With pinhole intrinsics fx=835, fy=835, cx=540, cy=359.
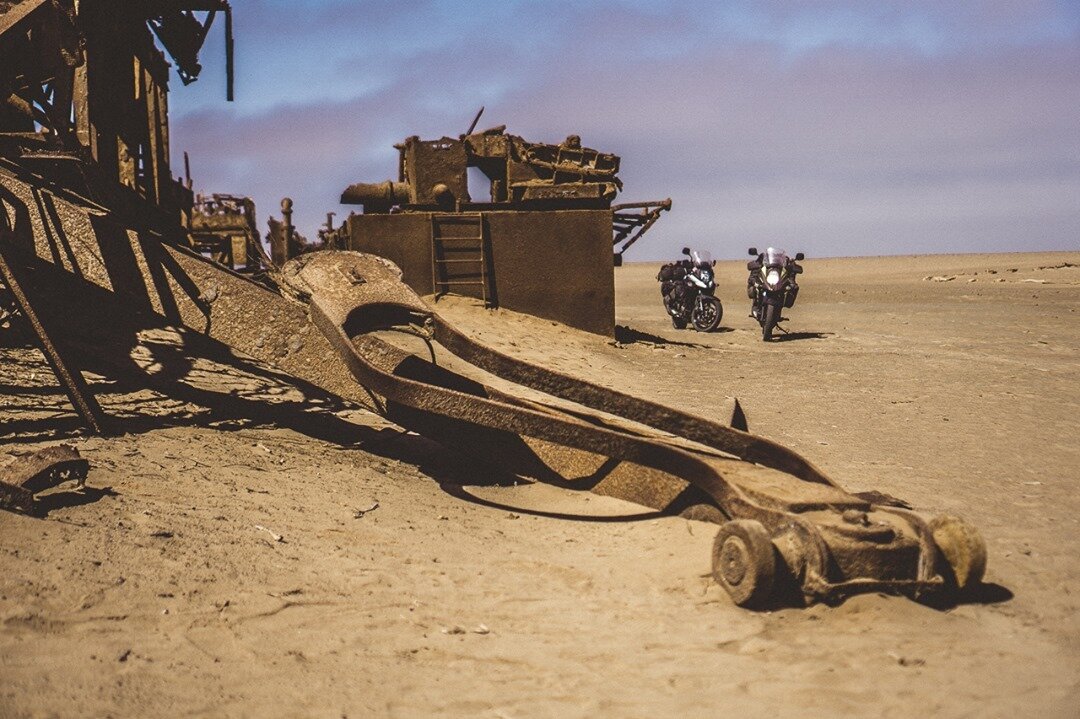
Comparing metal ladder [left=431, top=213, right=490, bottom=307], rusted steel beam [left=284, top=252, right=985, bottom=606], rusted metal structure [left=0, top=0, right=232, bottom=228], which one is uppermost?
rusted metal structure [left=0, top=0, right=232, bottom=228]

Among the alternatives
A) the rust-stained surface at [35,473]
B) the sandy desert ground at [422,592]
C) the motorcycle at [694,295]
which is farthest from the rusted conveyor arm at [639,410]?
the motorcycle at [694,295]

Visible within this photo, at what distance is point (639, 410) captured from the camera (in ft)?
12.7

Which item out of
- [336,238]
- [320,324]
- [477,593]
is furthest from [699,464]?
[336,238]

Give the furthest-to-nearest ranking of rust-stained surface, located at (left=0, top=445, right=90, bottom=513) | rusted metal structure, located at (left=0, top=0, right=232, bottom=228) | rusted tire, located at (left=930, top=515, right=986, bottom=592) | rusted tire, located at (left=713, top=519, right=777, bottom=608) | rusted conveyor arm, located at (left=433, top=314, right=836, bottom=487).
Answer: rusted metal structure, located at (left=0, top=0, right=232, bottom=228)
rusted conveyor arm, located at (left=433, top=314, right=836, bottom=487)
rust-stained surface, located at (left=0, top=445, right=90, bottom=513)
rusted tire, located at (left=930, top=515, right=986, bottom=592)
rusted tire, located at (left=713, top=519, right=777, bottom=608)

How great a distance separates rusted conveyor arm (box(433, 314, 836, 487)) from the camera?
3566mm

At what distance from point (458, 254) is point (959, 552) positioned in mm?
11021

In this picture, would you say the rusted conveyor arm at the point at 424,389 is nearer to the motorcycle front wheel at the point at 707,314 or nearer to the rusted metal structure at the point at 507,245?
the rusted metal structure at the point at 507,245

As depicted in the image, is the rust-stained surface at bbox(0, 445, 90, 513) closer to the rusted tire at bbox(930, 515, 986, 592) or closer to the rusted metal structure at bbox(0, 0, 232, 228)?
the rusted metal structure at bbox(0, 0, 232, 228)

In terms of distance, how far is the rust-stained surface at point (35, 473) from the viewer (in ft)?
10.1

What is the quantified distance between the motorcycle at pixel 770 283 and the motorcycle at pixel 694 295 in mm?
1195

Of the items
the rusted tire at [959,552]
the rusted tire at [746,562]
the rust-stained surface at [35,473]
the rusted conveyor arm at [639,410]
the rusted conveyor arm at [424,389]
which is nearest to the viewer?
the rusted tire at [746,562]

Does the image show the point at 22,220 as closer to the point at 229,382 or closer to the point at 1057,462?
the point at 229,382

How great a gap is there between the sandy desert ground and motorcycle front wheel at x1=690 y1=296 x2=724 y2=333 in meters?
10.2

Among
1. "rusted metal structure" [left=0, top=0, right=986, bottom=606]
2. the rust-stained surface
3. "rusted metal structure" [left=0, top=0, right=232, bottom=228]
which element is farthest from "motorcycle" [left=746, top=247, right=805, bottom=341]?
the rust-stained surface
